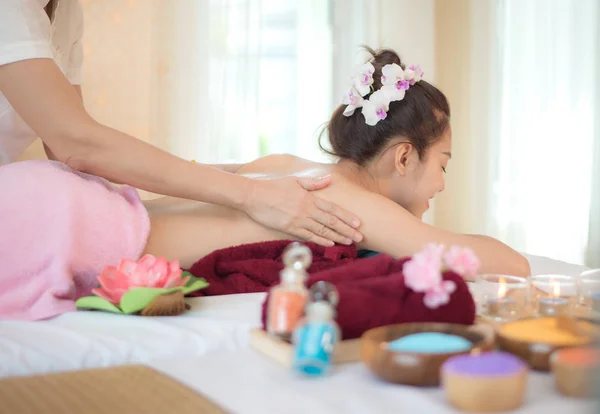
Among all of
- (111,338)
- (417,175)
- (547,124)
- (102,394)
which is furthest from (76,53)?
Answer: (547,124)

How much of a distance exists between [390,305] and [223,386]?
264 mm

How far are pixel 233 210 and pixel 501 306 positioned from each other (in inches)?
32.6

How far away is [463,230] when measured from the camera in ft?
14.2

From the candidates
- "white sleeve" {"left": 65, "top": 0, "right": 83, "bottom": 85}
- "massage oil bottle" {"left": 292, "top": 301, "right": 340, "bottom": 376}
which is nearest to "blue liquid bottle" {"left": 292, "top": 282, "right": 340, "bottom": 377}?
"massage oil bottle" {"left": 292, "top": 301, "right": 340, "bottom": 376}

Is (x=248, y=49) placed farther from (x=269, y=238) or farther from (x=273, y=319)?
(x=273, y=319)

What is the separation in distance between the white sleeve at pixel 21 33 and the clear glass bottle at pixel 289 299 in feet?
Answer: 3.21

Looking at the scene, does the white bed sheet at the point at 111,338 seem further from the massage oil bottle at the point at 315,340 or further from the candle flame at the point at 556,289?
the candle flame at the point at 556,289

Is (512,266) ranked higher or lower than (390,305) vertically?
lower

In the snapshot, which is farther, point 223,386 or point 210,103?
point 210,103

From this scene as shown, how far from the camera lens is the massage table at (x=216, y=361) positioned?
2.82 ft

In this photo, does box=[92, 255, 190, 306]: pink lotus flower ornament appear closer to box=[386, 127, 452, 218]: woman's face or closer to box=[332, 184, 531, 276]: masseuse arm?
box=[332, 184, 531, 276]: masseuse arm

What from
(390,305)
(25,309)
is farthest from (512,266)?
(25,309)

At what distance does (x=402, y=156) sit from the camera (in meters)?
1.99

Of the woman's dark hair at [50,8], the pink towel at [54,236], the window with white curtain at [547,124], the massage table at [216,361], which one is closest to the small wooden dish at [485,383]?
the massage table at [216,361]
